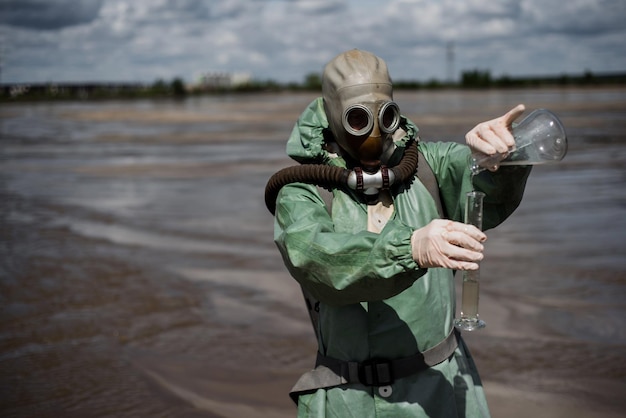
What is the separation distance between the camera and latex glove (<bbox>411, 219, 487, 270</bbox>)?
194 centimetres

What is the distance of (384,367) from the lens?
8.17 ft

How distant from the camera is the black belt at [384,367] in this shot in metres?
2.49

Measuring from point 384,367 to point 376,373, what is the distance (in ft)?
0.11

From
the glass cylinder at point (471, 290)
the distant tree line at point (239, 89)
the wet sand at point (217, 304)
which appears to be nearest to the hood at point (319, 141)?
the glass cylinder at point (471, 290)

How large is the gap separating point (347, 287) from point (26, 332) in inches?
233

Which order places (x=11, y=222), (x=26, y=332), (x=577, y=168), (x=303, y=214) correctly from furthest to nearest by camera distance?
(x=577, y=168)
(x=11, y=222)
(x=26, y=332)
(x=303, y=214)

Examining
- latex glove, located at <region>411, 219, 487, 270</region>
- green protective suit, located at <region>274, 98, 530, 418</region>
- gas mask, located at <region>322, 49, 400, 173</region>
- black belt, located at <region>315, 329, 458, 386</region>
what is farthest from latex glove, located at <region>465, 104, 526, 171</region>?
black belt, located at <region>315, 329, 458, 386</region>

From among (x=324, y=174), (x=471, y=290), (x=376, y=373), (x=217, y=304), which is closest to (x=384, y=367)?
(x=376, y=373)

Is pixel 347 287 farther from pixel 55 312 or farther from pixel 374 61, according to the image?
pixel 55 312

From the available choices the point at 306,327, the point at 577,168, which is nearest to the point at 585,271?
the point at 306,327

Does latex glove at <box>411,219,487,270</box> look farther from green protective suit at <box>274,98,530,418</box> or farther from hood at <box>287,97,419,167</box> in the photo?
hood at <box>287,97,419,167</box>

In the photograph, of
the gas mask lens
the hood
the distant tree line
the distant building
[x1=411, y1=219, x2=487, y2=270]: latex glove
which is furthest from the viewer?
the distant building

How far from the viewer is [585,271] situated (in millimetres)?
8445

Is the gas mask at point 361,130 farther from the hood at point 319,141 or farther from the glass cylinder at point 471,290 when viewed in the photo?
the glass cylinder at point 471,290
